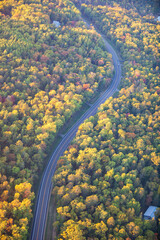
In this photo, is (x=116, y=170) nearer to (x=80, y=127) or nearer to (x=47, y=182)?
(x=80, y=127)

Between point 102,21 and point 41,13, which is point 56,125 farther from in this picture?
point 102,21

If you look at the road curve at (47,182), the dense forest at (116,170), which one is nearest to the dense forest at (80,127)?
the dense forest at (116,170)

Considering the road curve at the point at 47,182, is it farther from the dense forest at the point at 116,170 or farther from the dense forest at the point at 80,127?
the dense forest at the point at 116,170

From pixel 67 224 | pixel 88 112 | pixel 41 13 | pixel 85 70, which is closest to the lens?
pixel 67 224

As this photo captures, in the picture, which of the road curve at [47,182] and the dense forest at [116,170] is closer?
the dense forest at [116,170]

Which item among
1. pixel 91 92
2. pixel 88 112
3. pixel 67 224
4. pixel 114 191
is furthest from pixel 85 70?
pixel 67 224

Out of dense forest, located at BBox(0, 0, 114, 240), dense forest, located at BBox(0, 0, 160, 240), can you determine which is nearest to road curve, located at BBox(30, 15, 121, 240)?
dense forest, located at BBox(0, 0, 160, 240)
